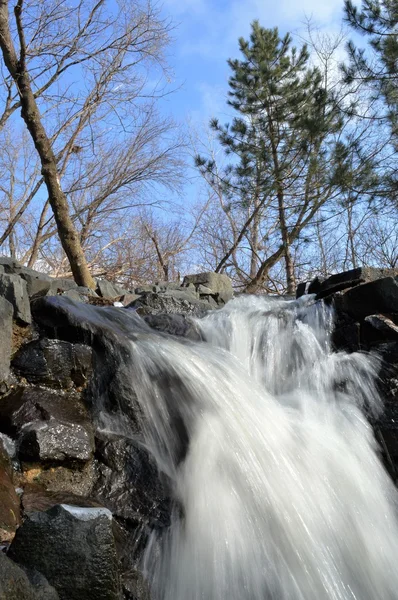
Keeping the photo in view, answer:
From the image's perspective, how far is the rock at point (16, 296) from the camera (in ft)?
16.2

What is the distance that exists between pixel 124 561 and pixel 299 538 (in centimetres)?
124

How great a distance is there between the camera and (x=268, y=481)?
13.1ft

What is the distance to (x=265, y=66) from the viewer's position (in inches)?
568

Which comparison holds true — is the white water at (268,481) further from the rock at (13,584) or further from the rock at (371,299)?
the rock at (13,584)

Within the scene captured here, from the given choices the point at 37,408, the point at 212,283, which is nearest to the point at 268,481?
the point at 37,408

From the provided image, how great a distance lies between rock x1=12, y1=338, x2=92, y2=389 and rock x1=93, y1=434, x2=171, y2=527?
74 cm

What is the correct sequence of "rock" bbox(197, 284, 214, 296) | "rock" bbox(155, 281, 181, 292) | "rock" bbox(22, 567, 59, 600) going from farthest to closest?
"rock" bbox(197, 284, 214, 296) < "rock" bbox(155, 281, 181, 292) < "rock" bbox(22, 567, 59, 600)

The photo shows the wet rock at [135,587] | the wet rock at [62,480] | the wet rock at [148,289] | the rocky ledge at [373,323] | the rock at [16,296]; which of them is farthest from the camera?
the wet rock at [148,289]

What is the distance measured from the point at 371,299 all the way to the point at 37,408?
4.23 m

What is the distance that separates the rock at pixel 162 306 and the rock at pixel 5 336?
8.12 ft

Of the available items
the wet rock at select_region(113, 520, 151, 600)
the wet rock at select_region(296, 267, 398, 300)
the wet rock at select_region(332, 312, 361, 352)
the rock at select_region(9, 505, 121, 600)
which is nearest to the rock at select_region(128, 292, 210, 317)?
the wet rock at select_region(296, 267, 398, 300)

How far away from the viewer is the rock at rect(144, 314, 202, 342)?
626 centimetres

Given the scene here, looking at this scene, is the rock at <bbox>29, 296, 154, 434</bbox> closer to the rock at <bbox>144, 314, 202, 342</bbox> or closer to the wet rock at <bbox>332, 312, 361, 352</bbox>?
the rock at <bbox>144, 314, 202, 342</bbox>

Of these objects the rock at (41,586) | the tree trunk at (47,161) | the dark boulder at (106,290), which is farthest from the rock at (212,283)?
the rock at (41,586)
